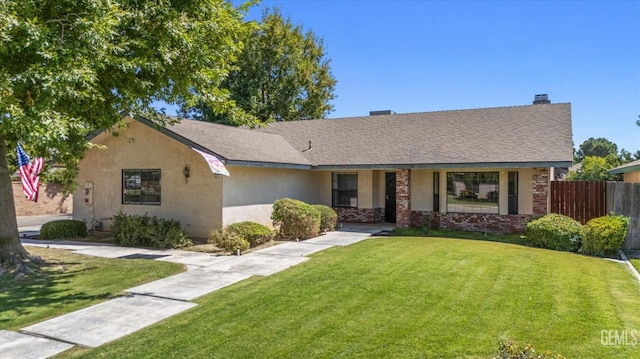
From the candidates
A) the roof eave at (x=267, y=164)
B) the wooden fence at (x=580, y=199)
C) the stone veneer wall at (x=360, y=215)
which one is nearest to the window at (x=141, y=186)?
the roof eave at (x=267, y=164)

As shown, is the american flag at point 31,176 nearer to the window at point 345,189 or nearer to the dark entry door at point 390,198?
the window at point 345,189

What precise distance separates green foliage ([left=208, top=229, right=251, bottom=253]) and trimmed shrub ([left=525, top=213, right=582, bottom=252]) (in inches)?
331

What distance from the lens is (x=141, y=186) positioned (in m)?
14.9

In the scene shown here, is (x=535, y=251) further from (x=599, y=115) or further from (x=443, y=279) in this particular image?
(x=599, y=115)

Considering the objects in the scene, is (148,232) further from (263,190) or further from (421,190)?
(421,190)

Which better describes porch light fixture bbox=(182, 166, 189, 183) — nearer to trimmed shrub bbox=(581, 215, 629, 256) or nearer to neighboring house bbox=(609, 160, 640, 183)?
trimmed shrub bbox=(581, 215, 629, 256)

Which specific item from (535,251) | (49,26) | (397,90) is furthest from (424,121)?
(49,26)

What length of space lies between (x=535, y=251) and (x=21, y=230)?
1900cm

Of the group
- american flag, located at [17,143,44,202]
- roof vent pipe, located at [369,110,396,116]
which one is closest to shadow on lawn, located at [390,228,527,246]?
roof vent pipe, located at [369,110,396,116]

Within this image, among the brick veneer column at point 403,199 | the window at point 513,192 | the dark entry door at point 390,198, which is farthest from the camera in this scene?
the dark entry door at point 390,198

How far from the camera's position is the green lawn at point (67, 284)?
671 cm

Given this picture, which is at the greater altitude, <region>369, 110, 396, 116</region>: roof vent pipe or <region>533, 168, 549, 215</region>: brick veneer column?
<region>369, 110, 396, 116</region>: roof vent pipe

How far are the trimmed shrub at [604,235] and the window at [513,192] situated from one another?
3.54 meters

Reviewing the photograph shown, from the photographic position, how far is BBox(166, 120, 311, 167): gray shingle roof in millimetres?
13320
